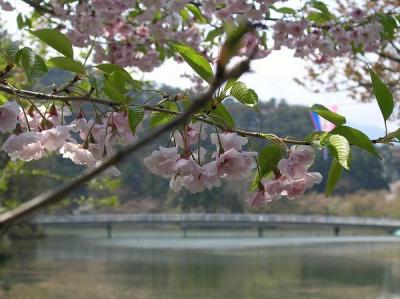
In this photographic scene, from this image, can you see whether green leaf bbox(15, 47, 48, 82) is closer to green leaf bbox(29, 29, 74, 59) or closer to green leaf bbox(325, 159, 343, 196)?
green leaf bbox(29, 29, 74, 59)

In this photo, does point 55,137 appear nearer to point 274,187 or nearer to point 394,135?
point 274,187

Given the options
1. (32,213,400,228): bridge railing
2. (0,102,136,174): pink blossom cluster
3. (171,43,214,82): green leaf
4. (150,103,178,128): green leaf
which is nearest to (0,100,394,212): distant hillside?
(32,213,400,228): bridge railing

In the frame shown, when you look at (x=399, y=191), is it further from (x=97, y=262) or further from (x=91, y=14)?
(x=91, y=14)

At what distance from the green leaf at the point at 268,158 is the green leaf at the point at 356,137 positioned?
91 millimetres

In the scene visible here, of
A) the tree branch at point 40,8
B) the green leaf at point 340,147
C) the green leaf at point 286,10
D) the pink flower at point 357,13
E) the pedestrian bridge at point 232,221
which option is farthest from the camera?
the pedestrian bridge at point 232,221

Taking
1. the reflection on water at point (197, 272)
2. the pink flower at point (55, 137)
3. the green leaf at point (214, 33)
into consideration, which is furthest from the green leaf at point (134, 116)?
the reflection on water at point (197, 272)

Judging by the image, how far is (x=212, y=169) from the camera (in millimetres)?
862

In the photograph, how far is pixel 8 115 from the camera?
828mm

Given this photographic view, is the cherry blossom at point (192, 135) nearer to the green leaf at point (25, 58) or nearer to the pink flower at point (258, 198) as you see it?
the pink flower at point (258, 198)

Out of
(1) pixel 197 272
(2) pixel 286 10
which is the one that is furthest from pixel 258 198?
(1) pixel 197 272

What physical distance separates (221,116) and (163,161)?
104 mm

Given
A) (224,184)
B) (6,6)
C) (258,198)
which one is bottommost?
(224,184)

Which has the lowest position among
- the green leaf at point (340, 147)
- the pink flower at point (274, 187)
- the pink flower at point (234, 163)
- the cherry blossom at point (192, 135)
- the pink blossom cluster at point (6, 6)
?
the pink flower at point (274, 187)

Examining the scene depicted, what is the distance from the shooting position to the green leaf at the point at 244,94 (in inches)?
33.1
